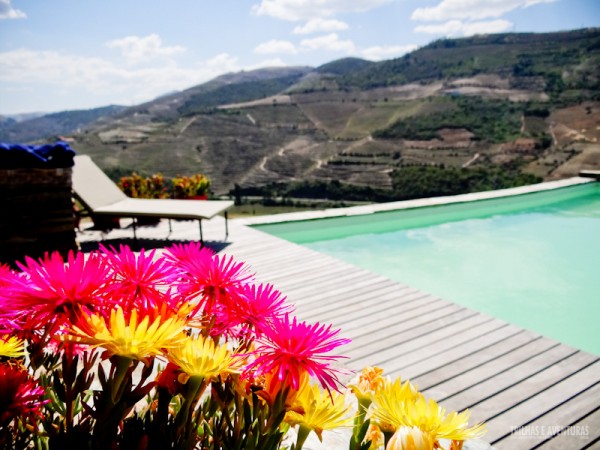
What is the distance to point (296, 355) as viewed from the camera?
0.43 meters

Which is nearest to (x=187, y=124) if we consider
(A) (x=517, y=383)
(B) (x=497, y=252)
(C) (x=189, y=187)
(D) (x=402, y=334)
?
(C) (x=189, y=187)

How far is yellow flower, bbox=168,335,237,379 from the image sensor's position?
0.42m

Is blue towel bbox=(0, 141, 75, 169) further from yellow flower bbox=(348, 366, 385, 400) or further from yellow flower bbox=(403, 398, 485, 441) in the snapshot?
yellow flower bbox=(403, 398, 485, 441)

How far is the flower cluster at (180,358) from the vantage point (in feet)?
1.35

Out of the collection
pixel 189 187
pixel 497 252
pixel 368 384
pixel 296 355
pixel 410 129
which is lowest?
pixel 497 252

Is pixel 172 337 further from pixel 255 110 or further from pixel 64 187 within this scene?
pixel 255 110

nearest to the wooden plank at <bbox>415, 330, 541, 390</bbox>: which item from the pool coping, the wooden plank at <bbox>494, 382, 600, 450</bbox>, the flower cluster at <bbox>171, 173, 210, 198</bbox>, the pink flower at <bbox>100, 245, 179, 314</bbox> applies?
the wooden plank at <bbox>494, 382, 600, 450</bbox>

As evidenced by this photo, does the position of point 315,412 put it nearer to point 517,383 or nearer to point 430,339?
point 517,383

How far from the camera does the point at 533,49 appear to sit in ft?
195

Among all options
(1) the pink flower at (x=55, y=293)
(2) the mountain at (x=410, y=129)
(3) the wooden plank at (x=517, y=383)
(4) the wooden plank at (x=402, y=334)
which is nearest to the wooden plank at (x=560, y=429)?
(3) the wooden plank at (x=517, y=383)

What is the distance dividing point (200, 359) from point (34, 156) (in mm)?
4240

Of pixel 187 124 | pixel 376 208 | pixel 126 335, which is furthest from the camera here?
pixel 187 124

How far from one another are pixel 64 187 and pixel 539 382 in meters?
4.12

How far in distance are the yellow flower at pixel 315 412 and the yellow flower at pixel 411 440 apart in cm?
8
